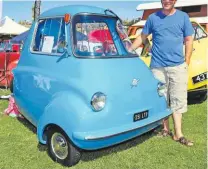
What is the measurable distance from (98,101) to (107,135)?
1.27ft

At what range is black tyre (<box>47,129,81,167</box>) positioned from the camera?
3824 mm

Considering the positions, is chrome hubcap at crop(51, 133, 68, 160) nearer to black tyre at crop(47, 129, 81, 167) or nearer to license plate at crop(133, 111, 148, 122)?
black tyre at crop(47, 129, 81, 167)

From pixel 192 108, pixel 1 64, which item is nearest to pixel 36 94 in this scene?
pixel 192 108

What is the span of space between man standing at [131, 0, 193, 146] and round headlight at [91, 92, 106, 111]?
1.35 meters

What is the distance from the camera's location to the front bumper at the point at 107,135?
11.5 ft

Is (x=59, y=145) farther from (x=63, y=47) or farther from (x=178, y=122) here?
(x=178, y=122)

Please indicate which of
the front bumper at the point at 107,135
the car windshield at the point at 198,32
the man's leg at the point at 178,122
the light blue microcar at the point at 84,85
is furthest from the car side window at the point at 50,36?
the car windshield at the point at 198,32

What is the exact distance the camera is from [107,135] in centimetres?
355

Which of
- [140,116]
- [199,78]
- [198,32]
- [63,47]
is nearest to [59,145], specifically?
[140,116]

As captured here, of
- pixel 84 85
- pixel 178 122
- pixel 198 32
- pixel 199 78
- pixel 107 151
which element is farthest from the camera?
pixel 198 32

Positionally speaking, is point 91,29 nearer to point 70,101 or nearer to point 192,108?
point 70,101

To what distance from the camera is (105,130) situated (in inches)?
141

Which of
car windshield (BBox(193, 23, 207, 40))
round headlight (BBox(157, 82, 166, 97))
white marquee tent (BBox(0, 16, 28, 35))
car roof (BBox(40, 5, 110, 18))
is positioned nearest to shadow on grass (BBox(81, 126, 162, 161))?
round headlight (BBox(157, 82, 166, 97))

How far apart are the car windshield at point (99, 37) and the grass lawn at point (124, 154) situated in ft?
4.30
